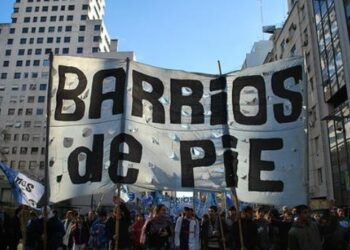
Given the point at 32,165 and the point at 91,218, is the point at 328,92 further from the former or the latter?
the point at 32,165

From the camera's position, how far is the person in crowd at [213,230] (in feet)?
41.0

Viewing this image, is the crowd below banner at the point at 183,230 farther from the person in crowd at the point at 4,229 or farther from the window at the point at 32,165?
the window at the point at 32,165

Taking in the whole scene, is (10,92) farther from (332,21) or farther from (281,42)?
(332,21)

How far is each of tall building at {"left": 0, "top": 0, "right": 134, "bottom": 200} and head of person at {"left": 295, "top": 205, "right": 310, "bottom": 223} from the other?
81.8 meters

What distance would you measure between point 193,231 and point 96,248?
423 cm

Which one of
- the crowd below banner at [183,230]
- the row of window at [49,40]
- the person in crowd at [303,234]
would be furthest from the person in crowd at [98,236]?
the row of window at [49,40]

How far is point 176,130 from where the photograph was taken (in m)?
7.00

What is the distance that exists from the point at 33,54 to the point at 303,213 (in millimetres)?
95013

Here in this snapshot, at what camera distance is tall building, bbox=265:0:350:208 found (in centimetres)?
2506

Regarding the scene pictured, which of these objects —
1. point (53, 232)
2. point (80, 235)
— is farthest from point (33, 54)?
point (53, 232)

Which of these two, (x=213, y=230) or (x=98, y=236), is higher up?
(x=213, y=230)

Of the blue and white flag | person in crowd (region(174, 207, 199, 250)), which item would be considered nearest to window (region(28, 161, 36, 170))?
the blue and white flag

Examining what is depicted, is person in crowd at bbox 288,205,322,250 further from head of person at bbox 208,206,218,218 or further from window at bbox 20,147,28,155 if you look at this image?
window at bbox 20,147,28,155

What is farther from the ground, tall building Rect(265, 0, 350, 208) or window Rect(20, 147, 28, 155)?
window Rect(20, 147, 28, 155)
